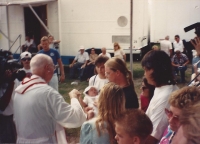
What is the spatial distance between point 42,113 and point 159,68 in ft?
3.67

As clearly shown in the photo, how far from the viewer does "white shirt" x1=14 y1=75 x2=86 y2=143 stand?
2.58 metres

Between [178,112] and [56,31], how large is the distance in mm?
10839

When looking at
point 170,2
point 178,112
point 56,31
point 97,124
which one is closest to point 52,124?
point 97,124

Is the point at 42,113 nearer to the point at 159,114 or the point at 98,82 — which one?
the point at 159,114

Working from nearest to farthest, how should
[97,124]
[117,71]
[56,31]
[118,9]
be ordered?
[97,124]
[117,71]
[118,9]
[56,31]

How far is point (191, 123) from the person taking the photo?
1.57 meters

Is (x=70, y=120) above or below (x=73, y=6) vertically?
below

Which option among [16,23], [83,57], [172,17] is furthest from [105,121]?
[172,17]

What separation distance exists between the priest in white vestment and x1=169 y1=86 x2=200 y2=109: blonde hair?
1053 mm

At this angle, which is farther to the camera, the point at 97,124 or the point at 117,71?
the point at 117,71

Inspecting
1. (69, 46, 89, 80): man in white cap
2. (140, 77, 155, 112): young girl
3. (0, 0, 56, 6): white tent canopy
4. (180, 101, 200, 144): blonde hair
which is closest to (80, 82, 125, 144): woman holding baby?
(180, 101, 200, 144): blonde hair

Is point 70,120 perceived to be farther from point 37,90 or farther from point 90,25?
point 90,25

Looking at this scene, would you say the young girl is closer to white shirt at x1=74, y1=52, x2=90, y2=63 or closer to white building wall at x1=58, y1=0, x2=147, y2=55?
white shirt at x1=74, y1=52, x2=90, y2=63

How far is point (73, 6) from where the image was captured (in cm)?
1170
